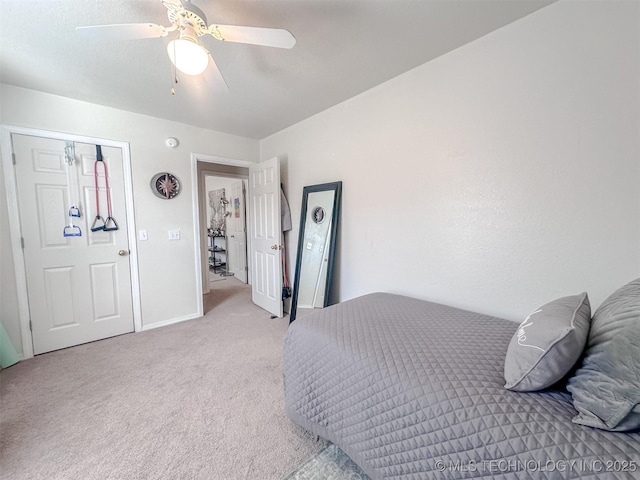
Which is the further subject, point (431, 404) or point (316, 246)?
point (316, 246)

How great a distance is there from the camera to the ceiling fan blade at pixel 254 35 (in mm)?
1206

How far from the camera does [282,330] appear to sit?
2.92 m

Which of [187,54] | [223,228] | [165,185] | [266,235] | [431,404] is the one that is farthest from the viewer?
[223,228]

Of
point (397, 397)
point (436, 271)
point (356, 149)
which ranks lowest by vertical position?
point (397, 397)

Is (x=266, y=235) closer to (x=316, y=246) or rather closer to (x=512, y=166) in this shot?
(x=316, y=246)

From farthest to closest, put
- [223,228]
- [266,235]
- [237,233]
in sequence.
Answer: [223,228] < [237,233] < [266,235]

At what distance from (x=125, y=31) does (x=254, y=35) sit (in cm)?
62

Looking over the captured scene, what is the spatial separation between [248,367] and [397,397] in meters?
1.55

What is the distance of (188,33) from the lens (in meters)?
1.25

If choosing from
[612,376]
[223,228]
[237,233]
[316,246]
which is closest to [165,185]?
[316,246]

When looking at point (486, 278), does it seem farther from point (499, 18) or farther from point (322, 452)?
point (499, 18)

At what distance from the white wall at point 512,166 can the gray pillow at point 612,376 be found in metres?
0.68

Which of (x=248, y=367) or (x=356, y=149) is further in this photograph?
(x=356, y=149)

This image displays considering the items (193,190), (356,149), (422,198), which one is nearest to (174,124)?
(193,190)
